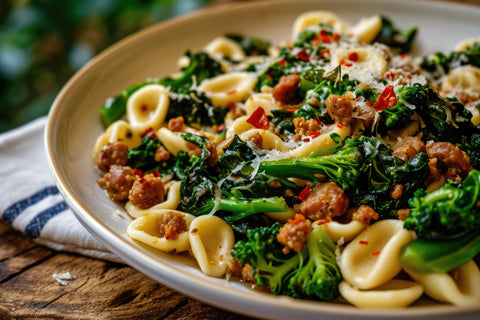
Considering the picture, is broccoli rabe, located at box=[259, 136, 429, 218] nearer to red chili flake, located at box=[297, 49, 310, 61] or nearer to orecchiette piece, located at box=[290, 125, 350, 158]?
orecchiette piece, located at box=[290, 125, 350, 158]

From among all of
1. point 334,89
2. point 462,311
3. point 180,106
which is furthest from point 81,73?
point 462,311

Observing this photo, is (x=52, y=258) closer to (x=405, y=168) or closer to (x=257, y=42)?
(x=405, y=168)

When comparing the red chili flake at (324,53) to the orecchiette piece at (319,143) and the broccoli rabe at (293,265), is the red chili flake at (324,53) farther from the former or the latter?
the broccoli rabe at (293,265)

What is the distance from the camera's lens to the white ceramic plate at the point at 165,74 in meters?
2.80

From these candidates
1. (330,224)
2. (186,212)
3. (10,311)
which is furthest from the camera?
(186,212)

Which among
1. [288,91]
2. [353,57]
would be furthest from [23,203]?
[353,57]

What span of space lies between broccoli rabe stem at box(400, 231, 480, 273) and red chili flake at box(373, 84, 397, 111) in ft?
4.02

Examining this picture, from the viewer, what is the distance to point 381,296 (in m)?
2.88

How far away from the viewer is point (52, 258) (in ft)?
13.8

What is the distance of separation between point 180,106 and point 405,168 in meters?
2.29

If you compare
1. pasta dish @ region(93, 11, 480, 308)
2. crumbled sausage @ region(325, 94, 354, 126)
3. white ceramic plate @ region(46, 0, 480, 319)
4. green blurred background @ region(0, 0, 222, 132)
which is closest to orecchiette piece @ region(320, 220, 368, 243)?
pasta dish @ region(93, 11, 480, 308)

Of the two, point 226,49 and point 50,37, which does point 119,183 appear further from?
point 50,37

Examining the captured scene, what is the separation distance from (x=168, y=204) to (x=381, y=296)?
182cm

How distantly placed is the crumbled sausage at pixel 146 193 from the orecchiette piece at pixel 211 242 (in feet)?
1.59
